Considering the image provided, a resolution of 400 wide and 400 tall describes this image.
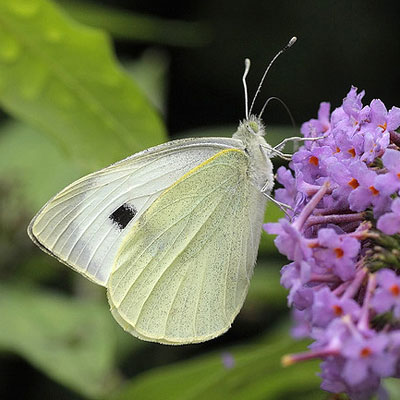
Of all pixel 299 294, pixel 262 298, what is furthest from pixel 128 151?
pixel 299 294

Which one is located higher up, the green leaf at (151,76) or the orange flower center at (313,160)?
the green leaf at (151,76)

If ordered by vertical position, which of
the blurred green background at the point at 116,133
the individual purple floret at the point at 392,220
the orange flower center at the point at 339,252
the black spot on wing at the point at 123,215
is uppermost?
the blurred green background at the point at 116,133

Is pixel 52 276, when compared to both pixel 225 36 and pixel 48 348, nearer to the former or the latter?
pixel 48 348

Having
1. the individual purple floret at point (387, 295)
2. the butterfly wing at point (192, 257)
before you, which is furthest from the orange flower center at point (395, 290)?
the butterfly wing at point (192, 257)

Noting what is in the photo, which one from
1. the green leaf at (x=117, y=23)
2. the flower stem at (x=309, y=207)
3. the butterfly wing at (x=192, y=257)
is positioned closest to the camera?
the flower stem at (x=309, y=207)

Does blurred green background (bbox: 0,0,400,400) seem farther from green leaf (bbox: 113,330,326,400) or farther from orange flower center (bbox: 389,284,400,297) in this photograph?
orange flower center (bbox: 389,284,400,297)

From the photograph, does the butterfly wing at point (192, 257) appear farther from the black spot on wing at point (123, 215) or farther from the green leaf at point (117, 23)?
the green leaf at point (117, 23)
